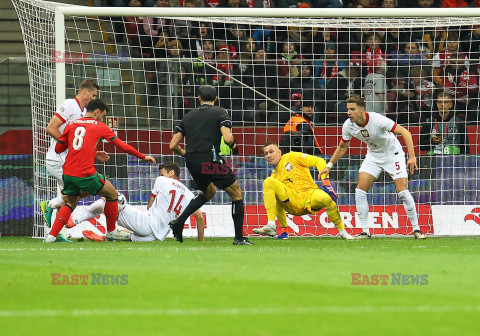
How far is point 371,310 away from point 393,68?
11230 millimetres

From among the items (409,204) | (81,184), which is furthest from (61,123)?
(409,204)

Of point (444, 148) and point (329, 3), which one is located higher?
point (329, 3)

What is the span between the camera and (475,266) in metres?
7.01

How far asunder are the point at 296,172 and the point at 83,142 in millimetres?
3370

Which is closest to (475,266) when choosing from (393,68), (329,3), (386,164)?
(386,164)

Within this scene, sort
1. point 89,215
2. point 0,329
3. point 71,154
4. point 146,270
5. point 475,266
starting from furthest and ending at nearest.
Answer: point 89,215 → point 71,154 → point 475,266 → point 146,270 → point 0,329

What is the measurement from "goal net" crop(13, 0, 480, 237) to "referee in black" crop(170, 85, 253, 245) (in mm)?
2497

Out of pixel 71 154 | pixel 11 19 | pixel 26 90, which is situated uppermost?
pixel 11 19

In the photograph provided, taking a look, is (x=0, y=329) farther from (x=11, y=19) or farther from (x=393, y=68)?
(x=11, y=19)

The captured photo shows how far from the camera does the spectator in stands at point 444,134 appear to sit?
47.0 feet

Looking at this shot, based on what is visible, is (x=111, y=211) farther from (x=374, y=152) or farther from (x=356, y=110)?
(x=374, y=152)

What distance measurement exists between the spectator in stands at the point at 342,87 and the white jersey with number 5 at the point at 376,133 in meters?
2.65

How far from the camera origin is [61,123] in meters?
11.3

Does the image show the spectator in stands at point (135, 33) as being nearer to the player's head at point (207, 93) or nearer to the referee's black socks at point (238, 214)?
the player's head at point (207, 93)
